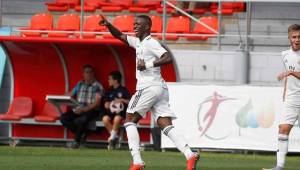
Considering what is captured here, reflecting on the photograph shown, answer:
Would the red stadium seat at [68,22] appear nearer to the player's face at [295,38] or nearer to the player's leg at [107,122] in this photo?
the player's leg at [107,122]

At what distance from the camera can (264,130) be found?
17766 mm

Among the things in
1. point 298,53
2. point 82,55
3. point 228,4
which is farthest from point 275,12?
point 298,53

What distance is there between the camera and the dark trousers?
18.8 meters

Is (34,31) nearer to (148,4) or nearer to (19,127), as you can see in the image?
(19,127)

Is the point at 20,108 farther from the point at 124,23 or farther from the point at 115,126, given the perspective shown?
the point at 124,23

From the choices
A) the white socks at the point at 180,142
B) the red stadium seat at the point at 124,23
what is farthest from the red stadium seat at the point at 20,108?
the white socks at the point at 180,142

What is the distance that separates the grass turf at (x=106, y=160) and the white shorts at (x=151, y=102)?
4.60 ft

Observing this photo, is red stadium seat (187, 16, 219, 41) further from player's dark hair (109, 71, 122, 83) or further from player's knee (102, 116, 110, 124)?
player's knee (102, 116, 110, 124)

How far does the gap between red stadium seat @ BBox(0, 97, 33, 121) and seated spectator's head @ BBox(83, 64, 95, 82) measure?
1523mm

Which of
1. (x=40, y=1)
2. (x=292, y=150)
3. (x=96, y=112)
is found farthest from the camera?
(x=40, y=1)

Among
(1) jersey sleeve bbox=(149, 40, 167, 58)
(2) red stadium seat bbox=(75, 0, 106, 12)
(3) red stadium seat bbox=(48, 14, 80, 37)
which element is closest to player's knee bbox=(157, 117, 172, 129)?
(1) jersey sleeve bbox=(149, 40, 167, 58)

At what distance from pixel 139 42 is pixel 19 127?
8456mm

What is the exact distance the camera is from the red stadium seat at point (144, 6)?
73.3 ft

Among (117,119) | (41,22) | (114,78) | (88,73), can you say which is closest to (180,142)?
(117,119)
